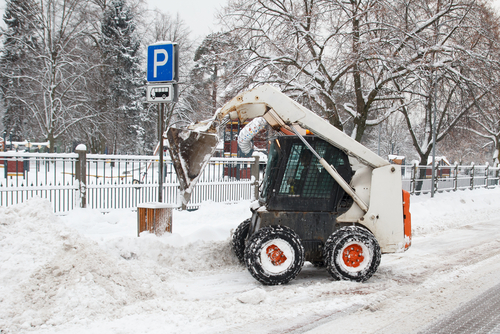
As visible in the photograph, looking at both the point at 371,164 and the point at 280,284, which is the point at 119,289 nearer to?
the point at 280,284

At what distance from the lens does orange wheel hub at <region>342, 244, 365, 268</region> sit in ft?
16.8

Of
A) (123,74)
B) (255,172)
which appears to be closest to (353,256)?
(255,172)

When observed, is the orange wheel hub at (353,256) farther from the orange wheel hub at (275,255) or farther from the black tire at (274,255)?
the orange wheel hub at (275,255)

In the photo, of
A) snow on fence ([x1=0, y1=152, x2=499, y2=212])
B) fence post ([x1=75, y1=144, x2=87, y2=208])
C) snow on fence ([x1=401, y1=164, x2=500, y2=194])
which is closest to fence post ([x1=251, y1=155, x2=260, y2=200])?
snow on fence ([x1=0, y1=152, x2=499, y2=212])

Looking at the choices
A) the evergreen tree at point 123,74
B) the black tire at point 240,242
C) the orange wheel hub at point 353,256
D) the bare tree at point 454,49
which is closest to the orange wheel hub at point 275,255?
the orange wheel hub at point 353,256

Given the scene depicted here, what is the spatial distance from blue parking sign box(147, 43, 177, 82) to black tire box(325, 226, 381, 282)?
11.7 ft

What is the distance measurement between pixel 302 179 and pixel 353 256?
1.21 m

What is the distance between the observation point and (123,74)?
33.2 metres

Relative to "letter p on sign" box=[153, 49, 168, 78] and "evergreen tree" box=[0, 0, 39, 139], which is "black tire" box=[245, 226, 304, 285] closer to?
"letter p on sign" box=[153, 49, 168, 78]

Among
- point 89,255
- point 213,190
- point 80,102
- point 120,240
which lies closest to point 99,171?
point 213,190

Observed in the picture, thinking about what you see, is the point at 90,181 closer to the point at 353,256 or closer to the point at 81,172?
the point at 81,172

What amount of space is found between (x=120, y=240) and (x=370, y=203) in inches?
138

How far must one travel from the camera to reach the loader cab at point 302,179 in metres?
5.28

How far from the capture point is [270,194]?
5.34 meters
